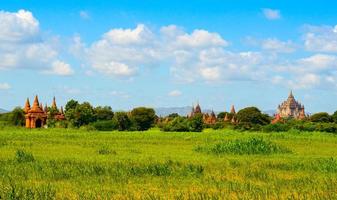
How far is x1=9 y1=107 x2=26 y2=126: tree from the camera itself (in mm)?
85756

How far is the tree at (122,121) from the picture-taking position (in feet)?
262

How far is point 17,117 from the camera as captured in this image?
8669 cm

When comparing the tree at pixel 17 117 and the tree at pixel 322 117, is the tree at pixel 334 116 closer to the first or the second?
the tree at pixel 322 117

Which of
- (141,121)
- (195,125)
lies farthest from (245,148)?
(141,121)

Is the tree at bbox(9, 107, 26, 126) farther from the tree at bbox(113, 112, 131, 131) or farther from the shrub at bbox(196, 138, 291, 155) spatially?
the shrub at bbox(196, 138, 291, 155)

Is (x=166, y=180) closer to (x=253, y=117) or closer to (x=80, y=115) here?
(x=80, y=115)

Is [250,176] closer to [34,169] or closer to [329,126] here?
[34,169]

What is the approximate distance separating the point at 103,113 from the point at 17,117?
53.6 feet

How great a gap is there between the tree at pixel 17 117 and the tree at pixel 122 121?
16.5 meters

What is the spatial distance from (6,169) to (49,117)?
74.4 m

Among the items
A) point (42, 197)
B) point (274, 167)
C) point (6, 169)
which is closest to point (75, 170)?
point (6, 169)

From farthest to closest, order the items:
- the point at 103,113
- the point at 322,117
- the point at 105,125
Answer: the point at 322,117 → the point at 103,113 → the point at 105,125

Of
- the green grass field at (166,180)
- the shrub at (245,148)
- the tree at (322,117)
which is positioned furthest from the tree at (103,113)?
the green grass field at (166,180)

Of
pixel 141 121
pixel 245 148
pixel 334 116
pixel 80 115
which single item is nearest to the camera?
pixel 245 148
